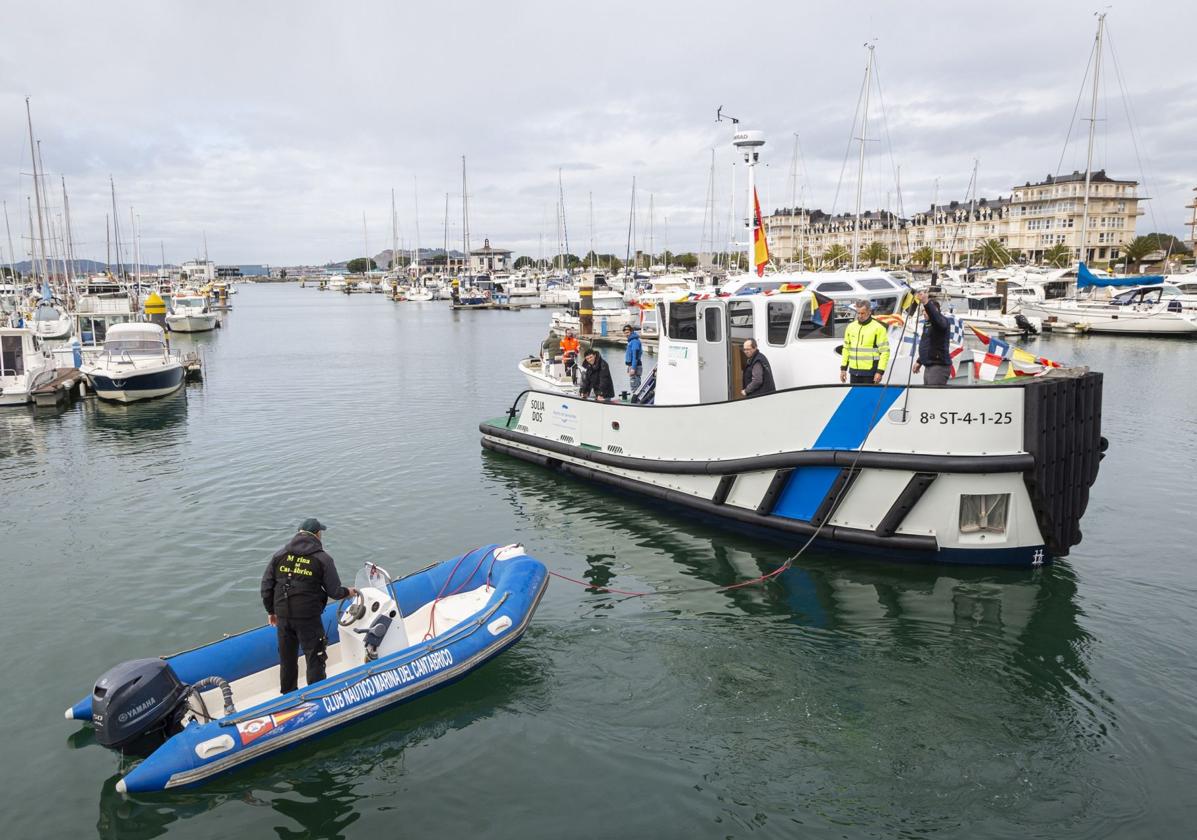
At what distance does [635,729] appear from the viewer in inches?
243

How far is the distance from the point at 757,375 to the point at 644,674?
4.52 metres

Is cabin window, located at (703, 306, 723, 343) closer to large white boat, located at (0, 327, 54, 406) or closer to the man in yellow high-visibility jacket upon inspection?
the man in yellow high-visibility jacket

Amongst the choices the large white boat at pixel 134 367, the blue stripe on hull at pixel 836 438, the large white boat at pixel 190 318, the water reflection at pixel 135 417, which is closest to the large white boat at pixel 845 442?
the blue stripe on hull at pixel 836 438

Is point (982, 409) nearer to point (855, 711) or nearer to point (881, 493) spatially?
point (881, 493)

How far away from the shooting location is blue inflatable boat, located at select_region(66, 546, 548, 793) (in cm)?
541

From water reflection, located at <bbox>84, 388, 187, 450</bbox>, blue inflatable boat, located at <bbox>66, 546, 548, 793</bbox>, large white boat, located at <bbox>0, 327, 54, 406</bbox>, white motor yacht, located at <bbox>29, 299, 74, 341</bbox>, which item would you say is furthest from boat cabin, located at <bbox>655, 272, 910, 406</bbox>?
white motor yacht, located at <bbox>29, 299, 74, 341</bbox>

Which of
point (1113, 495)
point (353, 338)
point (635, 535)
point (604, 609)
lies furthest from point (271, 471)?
point (353, 338)

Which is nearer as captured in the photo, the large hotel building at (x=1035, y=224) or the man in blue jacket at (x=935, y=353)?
the man in blue jacket at (x=935, y=353)

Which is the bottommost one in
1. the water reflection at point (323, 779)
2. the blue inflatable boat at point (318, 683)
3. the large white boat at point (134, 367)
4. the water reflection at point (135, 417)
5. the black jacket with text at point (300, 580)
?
the water reflection at point (323, 779)

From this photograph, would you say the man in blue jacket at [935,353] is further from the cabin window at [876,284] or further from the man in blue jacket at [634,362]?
the man in blue jacket at [634,362]

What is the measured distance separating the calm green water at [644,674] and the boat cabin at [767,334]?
7.18ft

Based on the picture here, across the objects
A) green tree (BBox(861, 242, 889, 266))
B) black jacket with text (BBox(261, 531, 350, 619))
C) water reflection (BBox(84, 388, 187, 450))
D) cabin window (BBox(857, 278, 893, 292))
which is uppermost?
green tree (BBox(861, 242, 889, 266))

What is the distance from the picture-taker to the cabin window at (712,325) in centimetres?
1105

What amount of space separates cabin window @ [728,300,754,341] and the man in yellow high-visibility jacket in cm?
182
